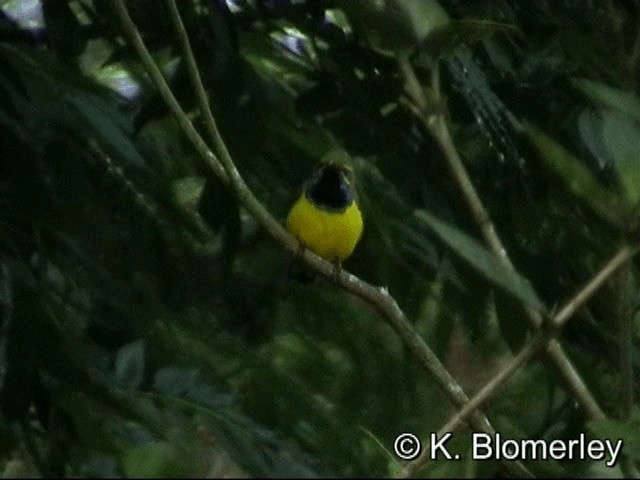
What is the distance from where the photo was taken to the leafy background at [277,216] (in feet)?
6.09

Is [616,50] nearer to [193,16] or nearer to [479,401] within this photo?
[479,401]

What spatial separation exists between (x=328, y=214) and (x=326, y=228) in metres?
0.03

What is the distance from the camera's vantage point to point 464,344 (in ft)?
9.21

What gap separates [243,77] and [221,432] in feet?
3.30

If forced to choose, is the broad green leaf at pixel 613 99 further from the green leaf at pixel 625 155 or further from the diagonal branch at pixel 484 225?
the diagonal branch at pixel 484 225

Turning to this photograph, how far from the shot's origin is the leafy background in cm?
186

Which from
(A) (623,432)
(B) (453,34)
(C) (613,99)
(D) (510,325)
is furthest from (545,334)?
(D) (510,325)

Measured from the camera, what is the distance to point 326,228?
2820 mm

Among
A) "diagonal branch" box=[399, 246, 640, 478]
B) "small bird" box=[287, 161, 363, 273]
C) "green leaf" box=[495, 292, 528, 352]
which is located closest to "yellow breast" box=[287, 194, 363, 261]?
"small bird" box=[287, 161, 363, 273]

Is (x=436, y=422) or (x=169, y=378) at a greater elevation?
(x=169, y=378)

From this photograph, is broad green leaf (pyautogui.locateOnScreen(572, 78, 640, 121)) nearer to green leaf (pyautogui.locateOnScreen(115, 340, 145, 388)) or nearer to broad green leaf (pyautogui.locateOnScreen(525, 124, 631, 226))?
broad green leaf (pyautogui.locateOnScreen(525, 124, 631, 226))

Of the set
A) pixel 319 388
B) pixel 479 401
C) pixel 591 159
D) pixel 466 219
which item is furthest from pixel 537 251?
pixel 479 401

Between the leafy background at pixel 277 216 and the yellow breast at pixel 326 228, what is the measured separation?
0.06 m

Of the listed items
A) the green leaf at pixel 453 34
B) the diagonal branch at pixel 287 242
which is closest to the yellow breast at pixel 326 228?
the diagonal branch at pixel 287 242
